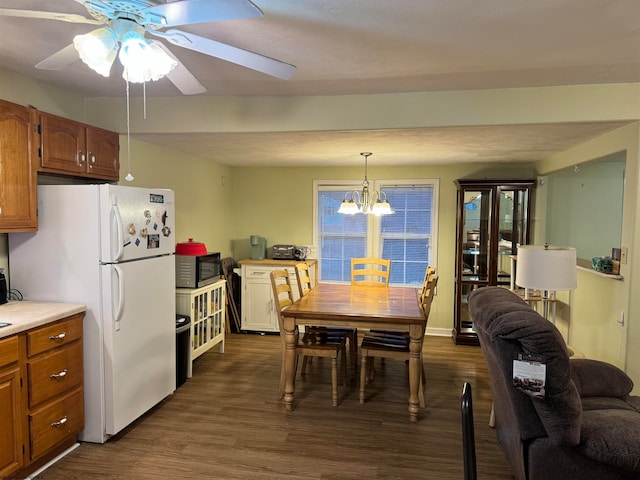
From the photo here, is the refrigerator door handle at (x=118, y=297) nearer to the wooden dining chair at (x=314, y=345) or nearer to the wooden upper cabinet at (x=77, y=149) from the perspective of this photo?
the wooden upper cabinet at (x=77, y=149)

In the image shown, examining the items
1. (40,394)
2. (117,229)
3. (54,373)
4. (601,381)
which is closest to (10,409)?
(40,394)

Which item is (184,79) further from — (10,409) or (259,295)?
(259,295)

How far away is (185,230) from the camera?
443 cm

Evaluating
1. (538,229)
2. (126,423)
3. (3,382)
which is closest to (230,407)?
(126,423)

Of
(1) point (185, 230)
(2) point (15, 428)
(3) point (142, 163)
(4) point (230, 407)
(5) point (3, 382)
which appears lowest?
(4) point (230, 407)

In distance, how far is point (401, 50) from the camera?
224 centimetres

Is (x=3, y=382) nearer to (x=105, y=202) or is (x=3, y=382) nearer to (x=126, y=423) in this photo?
(x=126, y=423)

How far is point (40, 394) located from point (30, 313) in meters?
0.46

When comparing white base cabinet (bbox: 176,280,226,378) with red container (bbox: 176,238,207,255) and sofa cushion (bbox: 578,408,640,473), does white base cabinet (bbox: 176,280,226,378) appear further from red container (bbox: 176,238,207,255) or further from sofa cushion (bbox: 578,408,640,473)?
sofa cushion (bbox: 578,408,640,473)

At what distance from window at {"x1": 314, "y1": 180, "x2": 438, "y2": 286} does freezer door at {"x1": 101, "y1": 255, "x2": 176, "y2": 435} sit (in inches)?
108

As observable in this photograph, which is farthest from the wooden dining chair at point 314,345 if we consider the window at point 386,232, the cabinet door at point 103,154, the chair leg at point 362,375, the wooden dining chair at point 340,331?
the window at point 386,232

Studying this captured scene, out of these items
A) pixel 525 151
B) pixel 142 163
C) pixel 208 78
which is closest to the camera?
pixel 208 78

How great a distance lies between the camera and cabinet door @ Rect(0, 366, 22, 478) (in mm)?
2098

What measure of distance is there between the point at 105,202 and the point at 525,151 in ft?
12.4
